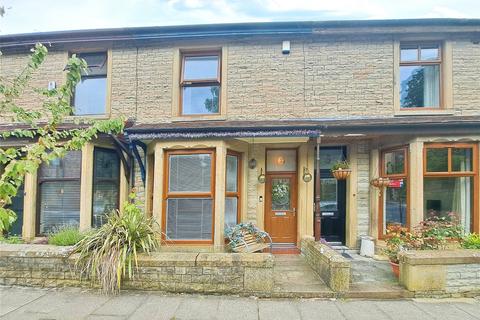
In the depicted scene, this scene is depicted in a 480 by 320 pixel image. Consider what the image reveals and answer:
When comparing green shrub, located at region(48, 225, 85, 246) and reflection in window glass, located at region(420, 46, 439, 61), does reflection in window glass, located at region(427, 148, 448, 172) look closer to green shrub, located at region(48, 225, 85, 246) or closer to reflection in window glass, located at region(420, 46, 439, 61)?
reflection in window glass, located at region(420, 46, 439, 61)

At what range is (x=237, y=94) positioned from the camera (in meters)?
7.43

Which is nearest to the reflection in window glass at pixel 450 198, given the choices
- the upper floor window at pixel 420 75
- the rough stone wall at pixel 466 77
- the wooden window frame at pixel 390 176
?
the wooden window frame at pixel 390 176

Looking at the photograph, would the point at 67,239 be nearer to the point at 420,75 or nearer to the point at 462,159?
the point at 462,159

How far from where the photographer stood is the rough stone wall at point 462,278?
4754mm

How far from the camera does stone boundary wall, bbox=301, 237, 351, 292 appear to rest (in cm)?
470

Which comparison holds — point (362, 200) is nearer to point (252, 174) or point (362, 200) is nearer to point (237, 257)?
point (252, 174)

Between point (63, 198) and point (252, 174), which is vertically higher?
point (252, 174)

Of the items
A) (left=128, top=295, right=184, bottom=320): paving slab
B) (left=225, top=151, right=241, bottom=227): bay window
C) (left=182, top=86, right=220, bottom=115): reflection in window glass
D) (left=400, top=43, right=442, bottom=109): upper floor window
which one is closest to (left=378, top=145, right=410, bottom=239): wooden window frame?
(left=400, top=43, right=442, bottom=109): upper floor window

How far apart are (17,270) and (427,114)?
9502mm

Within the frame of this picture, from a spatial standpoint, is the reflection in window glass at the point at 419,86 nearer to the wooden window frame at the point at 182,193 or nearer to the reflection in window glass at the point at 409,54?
the reflection in window glass at the point at 409,54

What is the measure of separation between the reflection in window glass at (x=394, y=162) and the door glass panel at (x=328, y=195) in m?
1.34

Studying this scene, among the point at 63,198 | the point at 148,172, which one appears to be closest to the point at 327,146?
the point at 148,172

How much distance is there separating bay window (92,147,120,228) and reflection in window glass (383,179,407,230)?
23.0 feet

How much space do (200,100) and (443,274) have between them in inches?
253
